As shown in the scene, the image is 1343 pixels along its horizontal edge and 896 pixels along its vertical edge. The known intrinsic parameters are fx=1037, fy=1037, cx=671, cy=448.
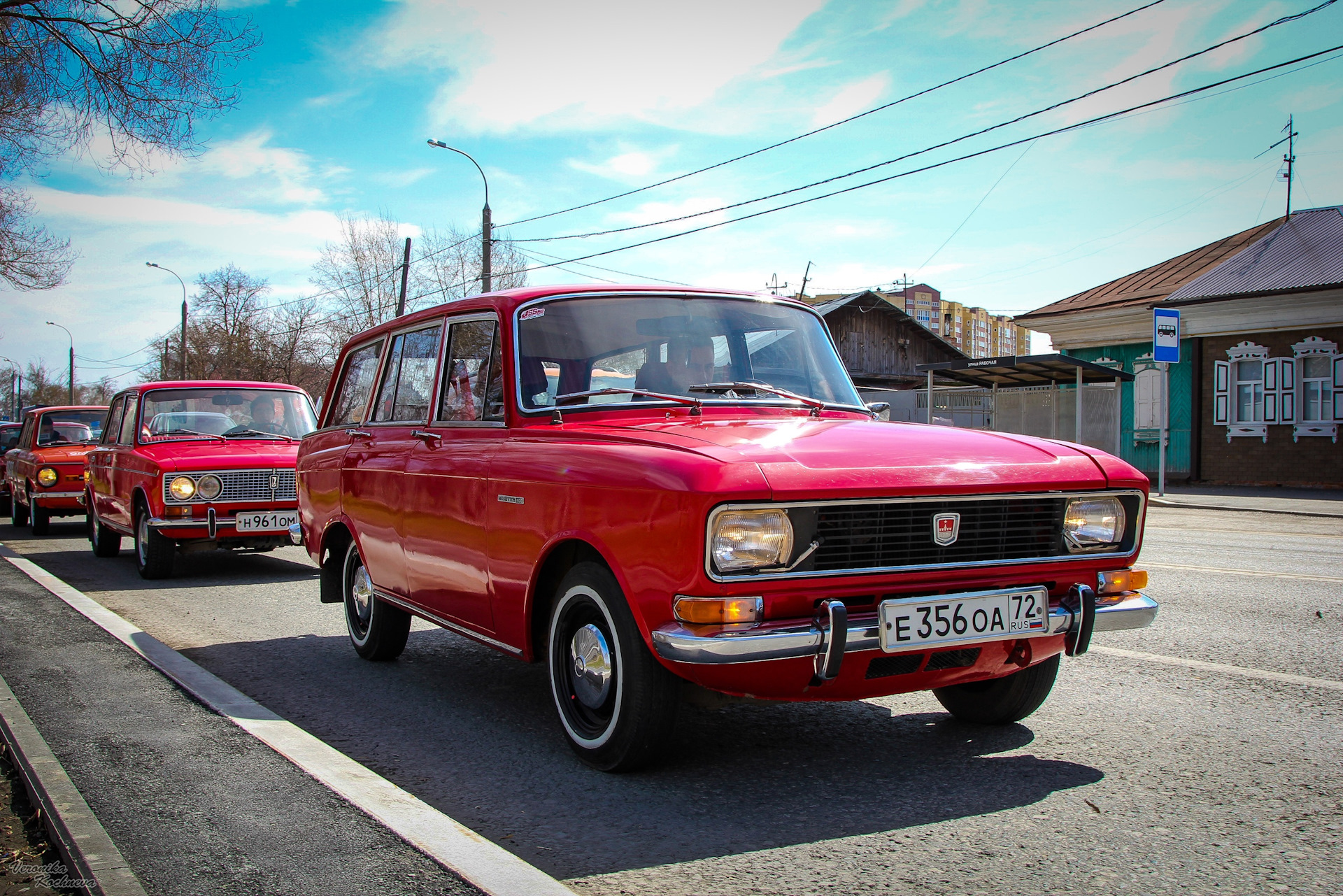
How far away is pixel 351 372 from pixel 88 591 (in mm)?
4027

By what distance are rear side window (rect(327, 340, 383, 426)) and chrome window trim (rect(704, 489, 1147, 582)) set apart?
10.5 feet

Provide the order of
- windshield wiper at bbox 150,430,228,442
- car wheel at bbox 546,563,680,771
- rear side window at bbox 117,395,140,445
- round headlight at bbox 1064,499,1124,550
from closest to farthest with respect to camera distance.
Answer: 1. car wheel at bbox 546,563,680,771
2. round headlight at bbox 1064,499,1124,550
3. windshield wiper at bbox 150,430,228,442
4. rear side window at bbox 117,395,140,445

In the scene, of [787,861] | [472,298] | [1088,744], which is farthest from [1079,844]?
[472,298]

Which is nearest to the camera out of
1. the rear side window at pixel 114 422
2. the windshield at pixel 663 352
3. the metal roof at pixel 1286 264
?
the windshield at pixel 663 352

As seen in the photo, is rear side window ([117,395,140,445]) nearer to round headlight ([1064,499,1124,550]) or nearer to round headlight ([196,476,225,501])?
round headlight ([196,476,225,501])

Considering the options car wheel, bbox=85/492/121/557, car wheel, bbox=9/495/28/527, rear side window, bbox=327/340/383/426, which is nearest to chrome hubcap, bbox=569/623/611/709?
rear side window, bbox=327/340/383/426

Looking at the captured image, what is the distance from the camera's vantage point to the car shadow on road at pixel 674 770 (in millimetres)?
3029

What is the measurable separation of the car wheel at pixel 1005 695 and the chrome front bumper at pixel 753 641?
41.8 inches

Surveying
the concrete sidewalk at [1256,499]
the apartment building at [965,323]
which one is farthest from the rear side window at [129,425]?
the apartment building at [965,323]

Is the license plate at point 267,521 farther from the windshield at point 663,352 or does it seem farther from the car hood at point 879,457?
the car hood at point 879,457

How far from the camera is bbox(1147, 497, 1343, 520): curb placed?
16.3 m

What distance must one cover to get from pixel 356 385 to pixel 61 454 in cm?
1090

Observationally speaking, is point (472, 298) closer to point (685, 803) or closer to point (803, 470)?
point (803, 470)

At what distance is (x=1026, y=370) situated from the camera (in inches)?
826
